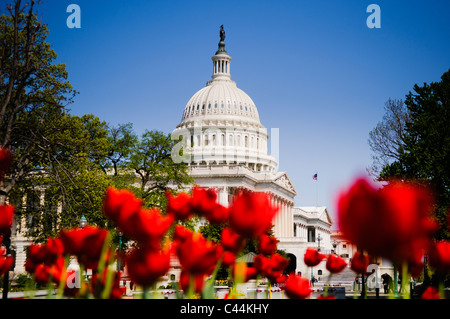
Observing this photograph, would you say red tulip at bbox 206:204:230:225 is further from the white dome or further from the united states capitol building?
the white dome

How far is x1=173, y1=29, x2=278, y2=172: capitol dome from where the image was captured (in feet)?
462

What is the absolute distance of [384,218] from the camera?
86.7 inches

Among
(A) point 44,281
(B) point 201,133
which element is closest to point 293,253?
(B) point 201,133

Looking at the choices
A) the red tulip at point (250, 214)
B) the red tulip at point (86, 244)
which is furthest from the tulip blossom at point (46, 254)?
the red tulip at point (250, 214)

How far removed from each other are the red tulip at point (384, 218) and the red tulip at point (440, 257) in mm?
1162

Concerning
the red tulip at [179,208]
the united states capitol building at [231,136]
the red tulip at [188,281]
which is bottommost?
the red tulip at [188,281]

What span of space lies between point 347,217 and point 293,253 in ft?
327

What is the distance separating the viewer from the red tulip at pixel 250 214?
9.41 feet

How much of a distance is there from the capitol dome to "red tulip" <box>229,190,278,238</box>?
440ft

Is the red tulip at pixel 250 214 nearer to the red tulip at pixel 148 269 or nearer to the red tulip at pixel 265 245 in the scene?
the red tulip at pixel 148 269

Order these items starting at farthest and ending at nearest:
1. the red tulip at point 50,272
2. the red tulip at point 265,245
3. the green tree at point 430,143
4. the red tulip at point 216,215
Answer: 1. the green tree at point 430,143
2. the red tulip at point 265,245
3. the red tulip at point 216,215
4. the red tulip at point 50,272

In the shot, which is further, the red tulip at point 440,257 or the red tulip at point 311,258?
the red tulip at point 311,258

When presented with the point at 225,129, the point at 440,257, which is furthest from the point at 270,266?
the point at 225,129

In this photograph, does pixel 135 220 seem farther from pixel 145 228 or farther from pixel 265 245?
pixel 265 245
